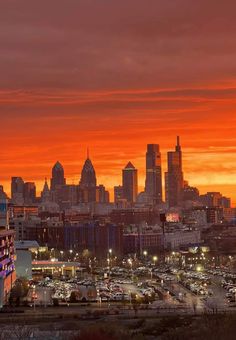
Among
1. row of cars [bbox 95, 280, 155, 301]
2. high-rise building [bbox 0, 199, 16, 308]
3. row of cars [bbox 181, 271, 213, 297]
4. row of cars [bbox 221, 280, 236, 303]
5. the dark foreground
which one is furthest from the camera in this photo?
row of cars [bbox 181, 271, 213, 297]

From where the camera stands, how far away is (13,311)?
2620cm

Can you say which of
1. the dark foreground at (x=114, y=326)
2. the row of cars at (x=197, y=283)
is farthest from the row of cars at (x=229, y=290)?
the dark foreground at (x=114, y=326)

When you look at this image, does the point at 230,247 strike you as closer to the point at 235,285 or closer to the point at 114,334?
the point at 235,285

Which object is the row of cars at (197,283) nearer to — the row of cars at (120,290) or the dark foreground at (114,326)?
the row of cars at (120,290)

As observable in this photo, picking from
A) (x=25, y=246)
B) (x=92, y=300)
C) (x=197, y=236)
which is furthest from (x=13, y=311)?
(x=197, y=236)

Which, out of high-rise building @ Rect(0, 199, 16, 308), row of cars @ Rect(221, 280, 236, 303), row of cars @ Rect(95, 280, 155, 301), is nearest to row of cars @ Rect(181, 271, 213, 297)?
row of cars @ Rect(221, 280, 236, 303)

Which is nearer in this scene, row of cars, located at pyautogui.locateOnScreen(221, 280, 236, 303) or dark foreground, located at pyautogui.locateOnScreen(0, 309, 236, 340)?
dark foreground, located at pyautogui.locateOnScreen(0, 309, 236, 340)

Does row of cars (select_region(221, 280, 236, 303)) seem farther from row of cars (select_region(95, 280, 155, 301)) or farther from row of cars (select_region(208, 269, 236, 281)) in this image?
row of cars (select_region(95, 280, 155, 301))

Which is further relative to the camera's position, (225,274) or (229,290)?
(225,274)

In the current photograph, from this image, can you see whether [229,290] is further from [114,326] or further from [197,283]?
[114,326]

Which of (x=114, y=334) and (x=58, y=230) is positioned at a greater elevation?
(x=58, y=230)

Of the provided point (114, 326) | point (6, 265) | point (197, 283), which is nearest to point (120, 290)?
point (6, 265)

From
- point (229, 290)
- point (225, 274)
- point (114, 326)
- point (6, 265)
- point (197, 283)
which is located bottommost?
point (114, 326)

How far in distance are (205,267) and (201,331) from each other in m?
31.4
